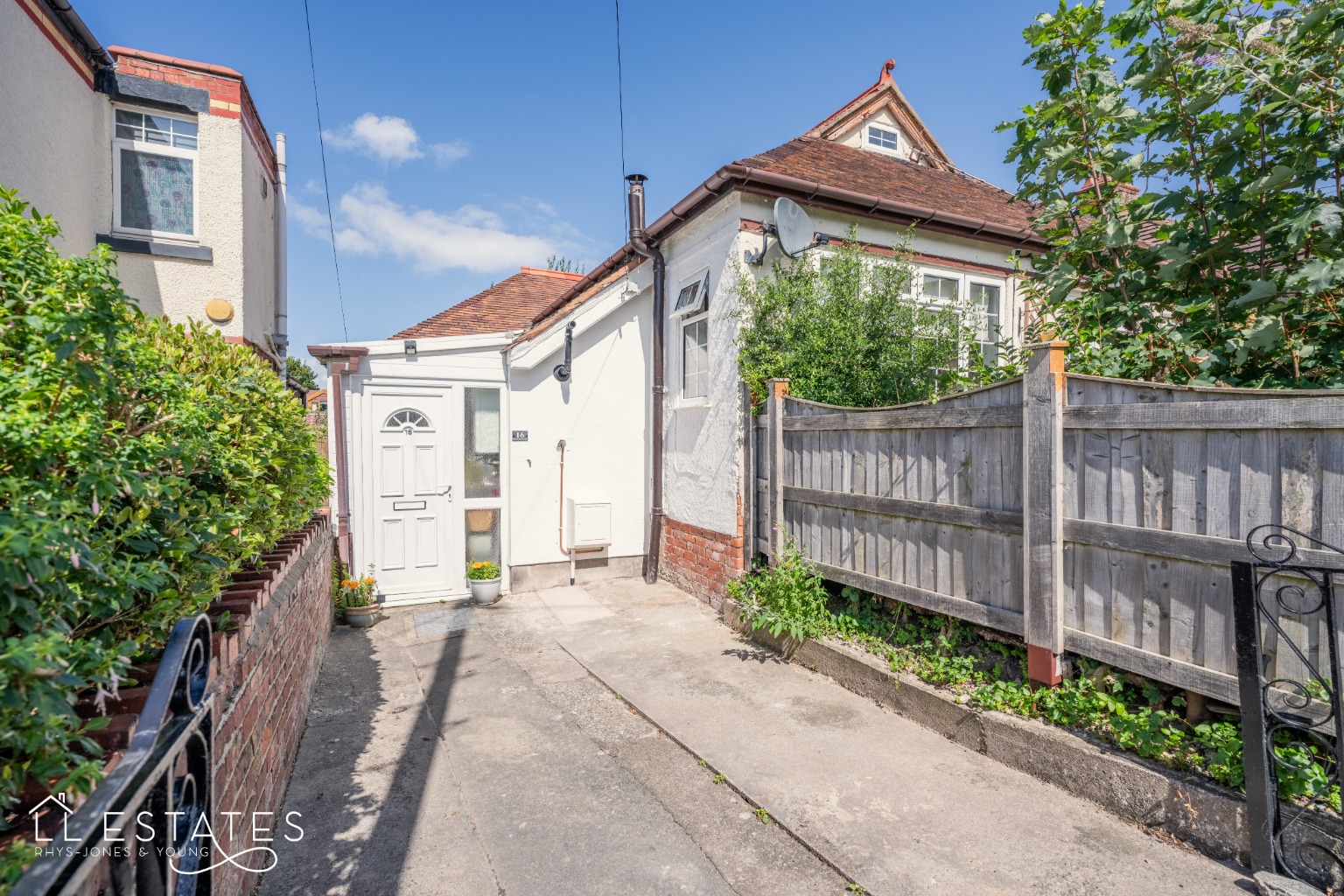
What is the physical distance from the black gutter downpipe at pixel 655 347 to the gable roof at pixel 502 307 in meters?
2.45

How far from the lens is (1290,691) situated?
250 cm

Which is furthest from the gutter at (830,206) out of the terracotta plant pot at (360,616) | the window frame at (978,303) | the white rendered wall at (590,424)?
the terracotta plant pot at (360,616)

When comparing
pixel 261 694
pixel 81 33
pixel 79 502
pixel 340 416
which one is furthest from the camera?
pixel 340 416

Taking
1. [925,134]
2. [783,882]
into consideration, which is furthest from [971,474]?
[925,134]

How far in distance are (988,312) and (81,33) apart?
9.98 meters

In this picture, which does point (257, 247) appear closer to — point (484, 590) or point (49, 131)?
point (49, 131)

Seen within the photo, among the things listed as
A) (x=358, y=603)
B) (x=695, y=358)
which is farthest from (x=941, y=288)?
(x=358, y=603)

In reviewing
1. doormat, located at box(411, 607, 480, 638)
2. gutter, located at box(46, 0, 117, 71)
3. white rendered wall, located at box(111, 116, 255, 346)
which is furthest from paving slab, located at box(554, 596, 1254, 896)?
gutter, located at box(46, 0, 117, 71)

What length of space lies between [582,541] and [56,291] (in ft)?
20.8

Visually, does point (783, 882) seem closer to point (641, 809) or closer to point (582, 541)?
point (641, 809)

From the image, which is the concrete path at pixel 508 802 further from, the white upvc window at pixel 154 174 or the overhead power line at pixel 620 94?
the overhead power line at pixel 620 94

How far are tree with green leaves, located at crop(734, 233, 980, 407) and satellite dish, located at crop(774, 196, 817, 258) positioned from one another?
17cm

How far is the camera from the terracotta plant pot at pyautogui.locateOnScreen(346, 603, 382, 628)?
6469 mm

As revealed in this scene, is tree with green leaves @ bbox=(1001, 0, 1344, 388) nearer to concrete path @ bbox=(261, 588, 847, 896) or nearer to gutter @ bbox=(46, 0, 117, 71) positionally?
concrete path @ bbox=(261, 588, 847, 896)
